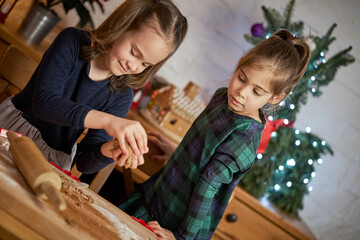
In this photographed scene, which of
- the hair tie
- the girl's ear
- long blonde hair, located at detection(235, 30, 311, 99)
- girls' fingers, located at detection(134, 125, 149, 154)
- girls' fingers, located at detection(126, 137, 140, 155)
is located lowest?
girls' fingers, located at detection(126, 137, 140, 155)

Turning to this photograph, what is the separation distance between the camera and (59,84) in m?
1.01

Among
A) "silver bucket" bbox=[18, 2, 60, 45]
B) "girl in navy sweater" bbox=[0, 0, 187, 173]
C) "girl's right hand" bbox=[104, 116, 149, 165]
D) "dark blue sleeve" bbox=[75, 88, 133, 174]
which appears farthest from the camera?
"silver bucket" bbox=[18, 2, 60, 45]

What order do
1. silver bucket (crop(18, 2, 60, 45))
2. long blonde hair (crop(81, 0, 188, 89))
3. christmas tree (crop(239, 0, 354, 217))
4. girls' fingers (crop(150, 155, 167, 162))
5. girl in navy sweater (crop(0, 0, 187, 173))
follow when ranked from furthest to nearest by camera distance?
christmas tree (crop(239, 0, 354, 217)), silver bucket (crop(18, 2, 60, 45)), girls' fingers (crop(150, 155, 167, 162)), long blonde hair (crop(81, 0, 188, 89)), girl in navy sweater (crop(0, 0, 187, 173))

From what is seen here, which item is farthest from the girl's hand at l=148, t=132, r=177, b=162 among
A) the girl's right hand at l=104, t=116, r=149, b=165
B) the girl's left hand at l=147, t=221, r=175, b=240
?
the girl's right hand at l=104, t=116, r=149, b=165

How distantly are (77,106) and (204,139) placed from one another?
1.51 feet

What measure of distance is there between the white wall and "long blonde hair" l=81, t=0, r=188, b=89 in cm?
133

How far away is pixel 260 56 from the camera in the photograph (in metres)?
1.14

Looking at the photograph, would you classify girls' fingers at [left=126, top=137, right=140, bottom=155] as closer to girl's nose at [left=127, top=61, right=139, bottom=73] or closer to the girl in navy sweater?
the girl in navy sweater

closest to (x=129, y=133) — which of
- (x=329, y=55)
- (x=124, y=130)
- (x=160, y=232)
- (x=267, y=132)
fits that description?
(x=124, y=130)

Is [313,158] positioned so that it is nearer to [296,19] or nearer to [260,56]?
[296,19]

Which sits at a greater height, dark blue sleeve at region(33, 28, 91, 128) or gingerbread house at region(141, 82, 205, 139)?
dark blue sleeve at region(33, 28, 91, 128)

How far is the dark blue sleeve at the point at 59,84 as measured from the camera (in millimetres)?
884

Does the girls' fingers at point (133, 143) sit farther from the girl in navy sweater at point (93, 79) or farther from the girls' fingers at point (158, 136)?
the girls' fingers at point (158, 136)

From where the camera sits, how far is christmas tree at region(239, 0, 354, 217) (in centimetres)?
201
